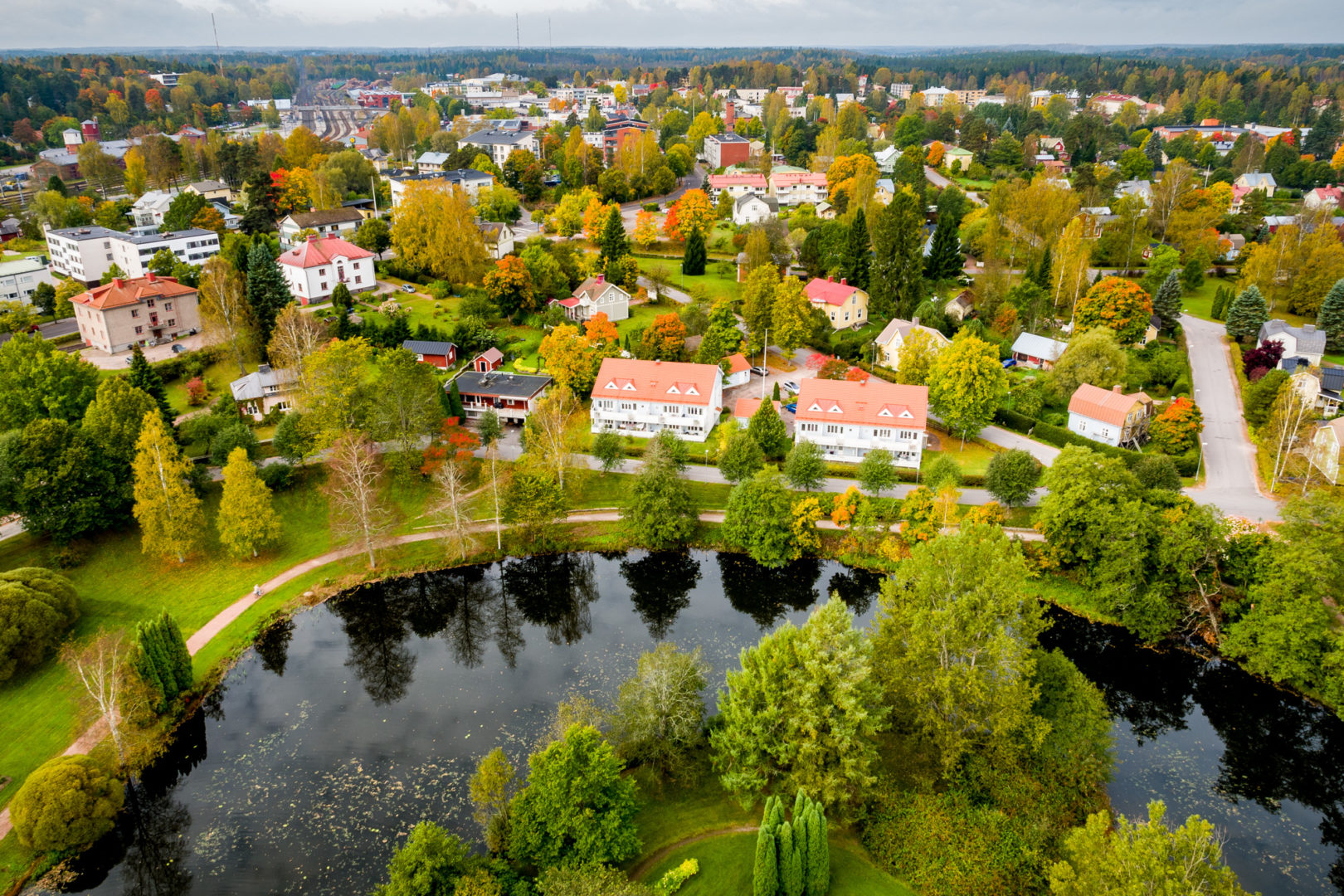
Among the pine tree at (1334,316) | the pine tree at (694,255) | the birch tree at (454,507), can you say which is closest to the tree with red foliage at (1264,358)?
the pine tree at (1334,316)

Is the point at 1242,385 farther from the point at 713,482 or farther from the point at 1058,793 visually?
the point at 1058,793

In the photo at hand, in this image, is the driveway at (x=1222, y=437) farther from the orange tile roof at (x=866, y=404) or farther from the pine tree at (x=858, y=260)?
the pine tree at (x=858, y=260)

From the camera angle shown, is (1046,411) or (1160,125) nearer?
(1046,411)

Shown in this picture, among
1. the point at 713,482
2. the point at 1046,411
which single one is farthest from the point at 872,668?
the point at 1046,411

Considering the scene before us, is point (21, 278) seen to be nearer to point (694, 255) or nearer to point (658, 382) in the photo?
point (658, 382)

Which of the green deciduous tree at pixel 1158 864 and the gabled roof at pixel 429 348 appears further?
the gabled roof at pixel 429 348
